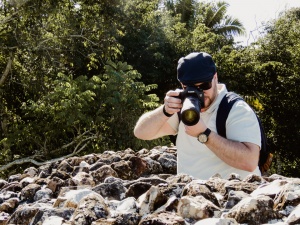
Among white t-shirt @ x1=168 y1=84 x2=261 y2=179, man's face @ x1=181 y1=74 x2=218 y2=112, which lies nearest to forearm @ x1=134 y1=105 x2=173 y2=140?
white t-shirt @ x1=168 y1=84 x2=261 y2=179

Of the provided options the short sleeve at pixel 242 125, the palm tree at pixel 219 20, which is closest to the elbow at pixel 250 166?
the short sleeve at pixel 242 125

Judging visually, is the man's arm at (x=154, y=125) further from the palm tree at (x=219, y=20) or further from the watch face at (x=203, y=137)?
the palm tree at (x=219, y=20)

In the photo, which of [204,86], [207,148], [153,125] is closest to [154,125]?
[153,125]

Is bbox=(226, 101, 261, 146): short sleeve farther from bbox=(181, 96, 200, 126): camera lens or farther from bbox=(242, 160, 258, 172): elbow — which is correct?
bbox=(181, 96, 200, 126): camera lens

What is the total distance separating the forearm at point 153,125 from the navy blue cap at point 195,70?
0.34 metres

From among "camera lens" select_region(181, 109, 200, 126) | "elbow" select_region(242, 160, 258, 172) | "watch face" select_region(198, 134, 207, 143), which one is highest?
"camera lens" select_region(181, 109, 200, 126)

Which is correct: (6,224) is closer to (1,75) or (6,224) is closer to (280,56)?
(1,75)

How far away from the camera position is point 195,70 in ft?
8.49

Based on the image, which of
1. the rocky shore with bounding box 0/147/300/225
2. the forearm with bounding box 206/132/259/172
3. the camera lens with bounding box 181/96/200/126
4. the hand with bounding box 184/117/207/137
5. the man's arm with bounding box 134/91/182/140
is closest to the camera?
the rocky shore with bounding box 0/147/300/225

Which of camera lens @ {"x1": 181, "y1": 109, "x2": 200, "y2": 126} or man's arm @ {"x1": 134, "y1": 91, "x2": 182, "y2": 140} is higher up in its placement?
camera lens @ {"x1": 181, "y1": 109, "x2": 200, "y2": 126}

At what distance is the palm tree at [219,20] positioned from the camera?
81.6 feet

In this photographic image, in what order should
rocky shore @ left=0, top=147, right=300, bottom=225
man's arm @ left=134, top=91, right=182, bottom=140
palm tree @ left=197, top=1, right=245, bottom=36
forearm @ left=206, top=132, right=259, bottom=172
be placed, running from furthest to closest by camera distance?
palm tree @ left=197, top=1, right=245, bottom=36 → man's arm @ left=134, top=91, right=182, bottom=140 → forearm @ left=206, top=132, right=259, bottom=172 → rocky shore @ left=0, top=147, right=300, bottom=225

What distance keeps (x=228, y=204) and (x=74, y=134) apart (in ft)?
39.5

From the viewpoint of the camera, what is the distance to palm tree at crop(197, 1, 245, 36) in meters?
24.9
